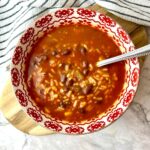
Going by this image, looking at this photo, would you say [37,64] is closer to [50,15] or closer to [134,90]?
[50,15]

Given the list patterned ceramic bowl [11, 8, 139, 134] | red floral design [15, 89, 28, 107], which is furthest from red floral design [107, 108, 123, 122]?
red floral design [15, 89, 28, 107]

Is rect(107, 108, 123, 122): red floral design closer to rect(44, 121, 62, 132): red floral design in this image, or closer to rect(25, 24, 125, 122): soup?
rect(25, 24, 125, 122): soup

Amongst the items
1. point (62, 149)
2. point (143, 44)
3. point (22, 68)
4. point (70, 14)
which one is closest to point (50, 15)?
point (70, 14)

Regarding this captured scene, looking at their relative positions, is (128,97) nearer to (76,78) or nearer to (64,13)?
(76,78)

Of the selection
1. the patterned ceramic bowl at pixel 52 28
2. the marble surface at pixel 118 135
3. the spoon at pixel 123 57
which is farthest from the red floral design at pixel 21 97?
the spoon at pixel 123 57

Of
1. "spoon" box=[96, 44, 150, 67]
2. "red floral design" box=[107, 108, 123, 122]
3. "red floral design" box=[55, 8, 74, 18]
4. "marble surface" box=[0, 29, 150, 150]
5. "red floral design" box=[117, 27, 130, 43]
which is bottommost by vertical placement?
"marble surface" box=[0, 29, 150, 150]

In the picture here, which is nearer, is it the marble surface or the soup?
the soup

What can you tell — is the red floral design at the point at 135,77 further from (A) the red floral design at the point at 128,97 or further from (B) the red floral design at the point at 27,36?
(B) the red floral design at the point at 27,36
